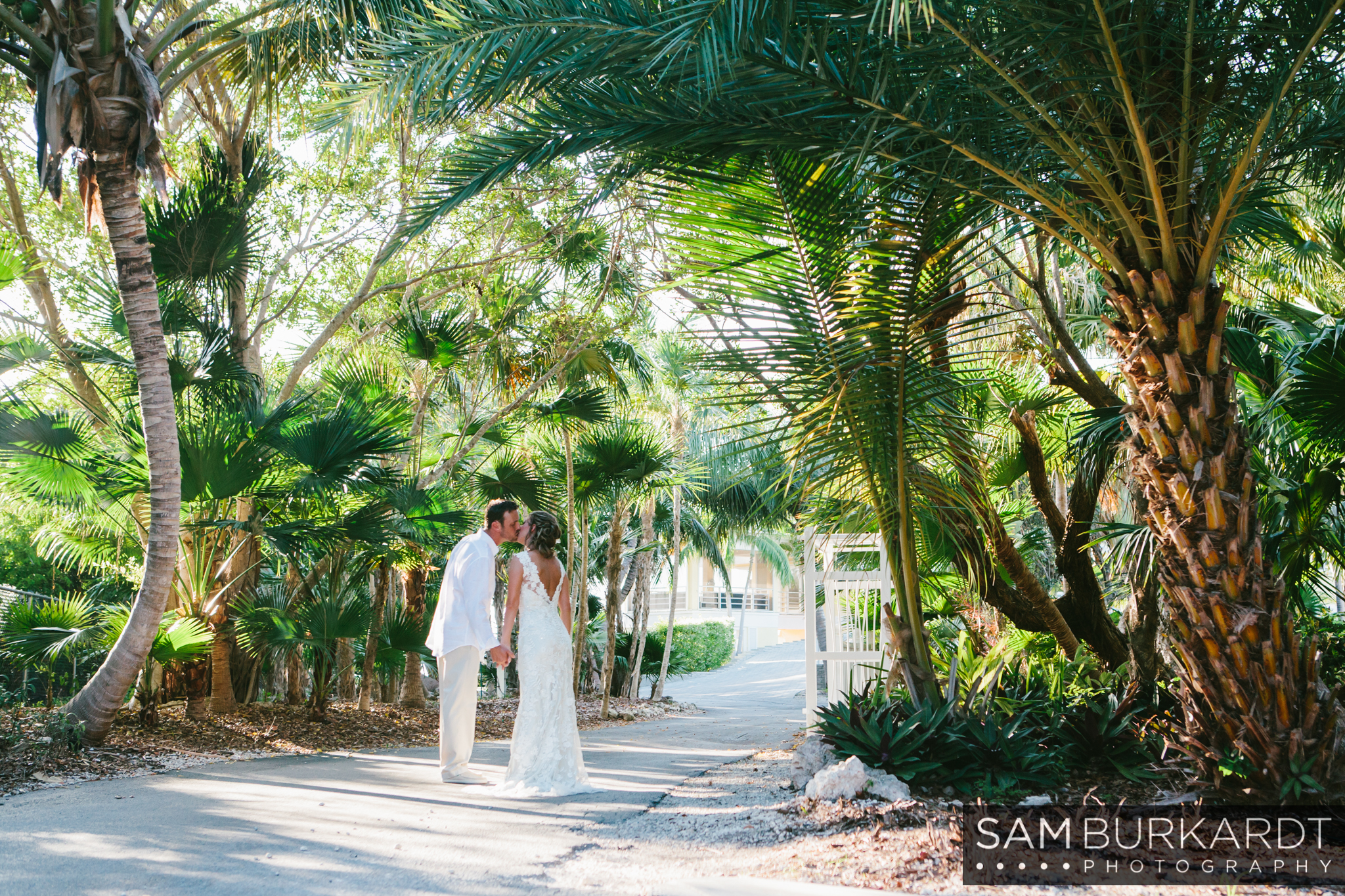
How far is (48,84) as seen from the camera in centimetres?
603

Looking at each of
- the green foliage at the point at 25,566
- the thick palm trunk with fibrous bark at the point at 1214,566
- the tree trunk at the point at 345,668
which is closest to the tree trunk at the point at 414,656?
the tree trunk at the point at 345,668

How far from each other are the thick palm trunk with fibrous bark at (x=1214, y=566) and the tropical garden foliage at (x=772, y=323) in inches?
0.7

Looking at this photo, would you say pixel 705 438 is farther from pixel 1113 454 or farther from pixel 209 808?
pixel 209 808

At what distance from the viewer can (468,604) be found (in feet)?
19.4

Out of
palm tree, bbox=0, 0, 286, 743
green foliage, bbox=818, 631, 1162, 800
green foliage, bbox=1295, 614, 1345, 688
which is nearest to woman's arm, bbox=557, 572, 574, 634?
green foliage, bbox=818, 631, 1162, 800

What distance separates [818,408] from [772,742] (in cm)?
439

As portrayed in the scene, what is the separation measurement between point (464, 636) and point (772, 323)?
9.43 feet

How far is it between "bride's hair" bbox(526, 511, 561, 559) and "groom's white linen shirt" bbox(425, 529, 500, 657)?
308 mm

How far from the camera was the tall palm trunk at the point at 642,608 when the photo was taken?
15719 mm

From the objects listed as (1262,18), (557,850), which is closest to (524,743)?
(557,850)

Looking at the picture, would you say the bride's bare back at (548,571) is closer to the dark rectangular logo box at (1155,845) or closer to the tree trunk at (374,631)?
the dark rectangular logo box at (1155,845)

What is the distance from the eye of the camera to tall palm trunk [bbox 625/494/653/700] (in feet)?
51.6

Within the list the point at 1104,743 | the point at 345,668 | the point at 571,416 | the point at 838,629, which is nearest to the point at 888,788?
the point at 1104,743

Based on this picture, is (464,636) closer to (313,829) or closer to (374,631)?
(313,829)
